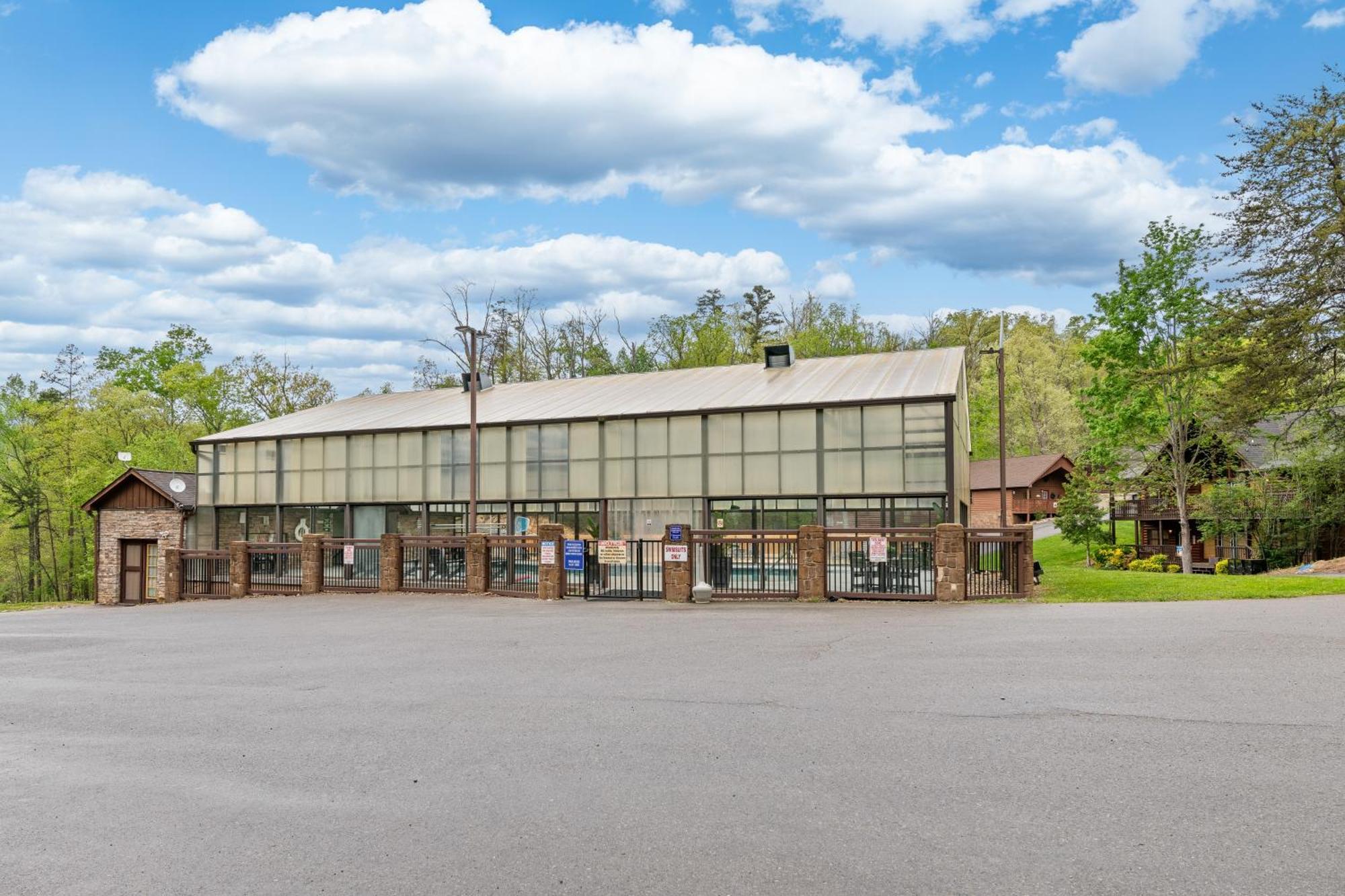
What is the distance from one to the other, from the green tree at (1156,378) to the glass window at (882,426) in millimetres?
10951

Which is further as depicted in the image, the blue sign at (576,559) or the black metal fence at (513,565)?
the black metal fence at (513,565)

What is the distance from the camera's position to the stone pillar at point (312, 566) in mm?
28906

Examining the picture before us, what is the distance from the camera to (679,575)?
2225 centimetres

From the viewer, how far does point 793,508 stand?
3431 cm

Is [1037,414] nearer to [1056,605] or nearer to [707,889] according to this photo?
[1056,605]

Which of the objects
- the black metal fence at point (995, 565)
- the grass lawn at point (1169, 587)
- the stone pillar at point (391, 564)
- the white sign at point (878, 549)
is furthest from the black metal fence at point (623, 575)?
the grass lawn at point (1169, 587)

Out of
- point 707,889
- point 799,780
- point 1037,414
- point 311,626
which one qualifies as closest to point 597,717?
point 799,780

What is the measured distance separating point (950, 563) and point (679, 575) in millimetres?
6130

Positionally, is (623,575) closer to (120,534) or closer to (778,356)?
(778,356)

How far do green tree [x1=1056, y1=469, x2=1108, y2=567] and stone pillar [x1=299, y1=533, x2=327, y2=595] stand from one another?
104 feet

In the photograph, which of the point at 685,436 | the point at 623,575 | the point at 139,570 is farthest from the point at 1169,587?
the point at 139,570

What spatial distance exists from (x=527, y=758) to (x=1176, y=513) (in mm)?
44902

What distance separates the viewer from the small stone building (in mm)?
40438

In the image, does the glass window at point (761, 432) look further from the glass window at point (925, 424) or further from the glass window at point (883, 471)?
the glass window at point (925, 424)
